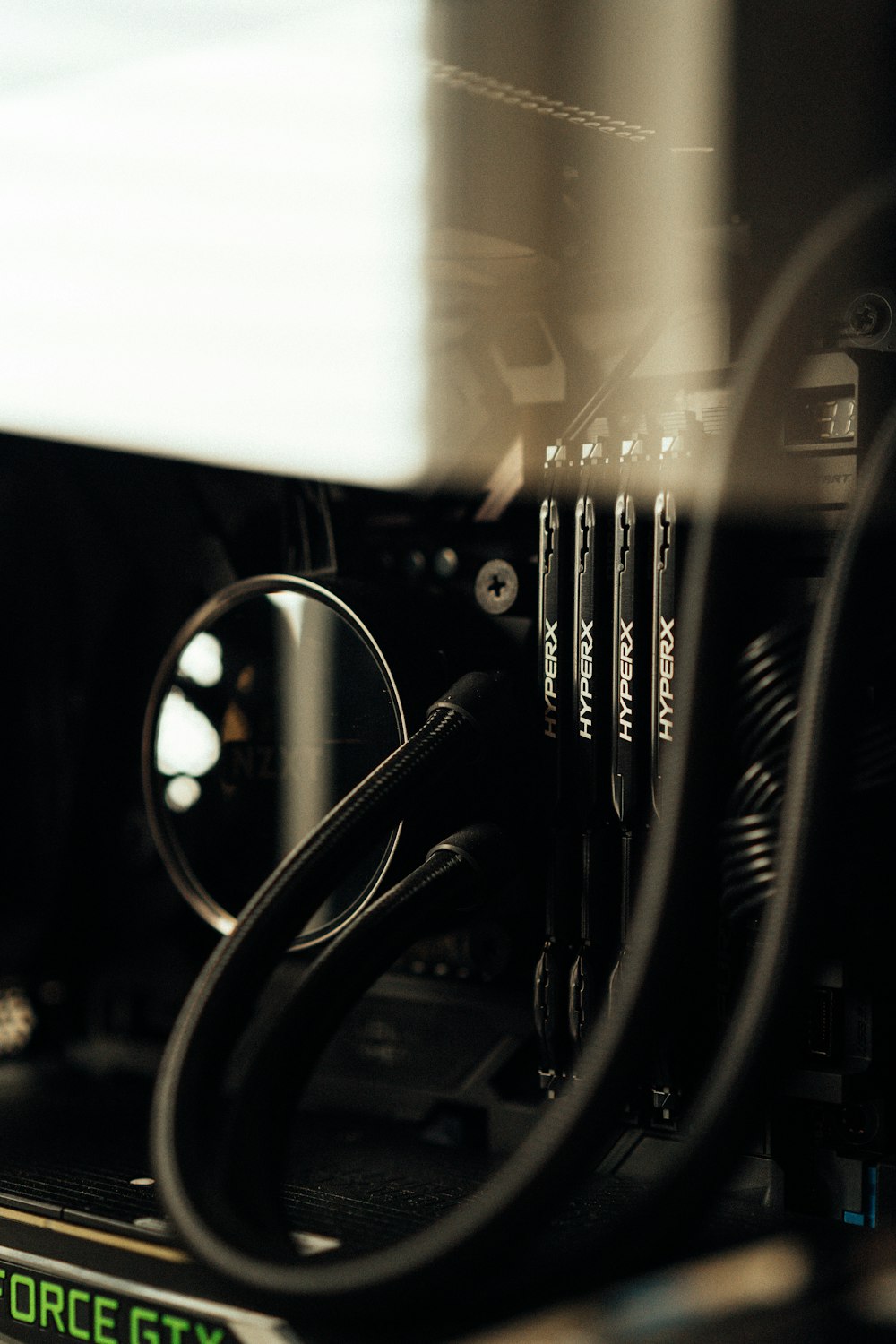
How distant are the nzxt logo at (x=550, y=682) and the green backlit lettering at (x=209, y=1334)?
0.51 m

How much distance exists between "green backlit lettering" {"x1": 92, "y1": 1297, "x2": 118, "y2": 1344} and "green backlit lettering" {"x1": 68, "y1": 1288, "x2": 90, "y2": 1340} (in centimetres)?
1

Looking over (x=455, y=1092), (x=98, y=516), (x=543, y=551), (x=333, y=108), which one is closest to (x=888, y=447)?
(x=543, y=551)

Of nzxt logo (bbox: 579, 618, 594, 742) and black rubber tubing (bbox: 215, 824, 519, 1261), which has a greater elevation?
nzxt logo (bbox: 579, 618, 594, 742)

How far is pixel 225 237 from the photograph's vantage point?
52.4 inches

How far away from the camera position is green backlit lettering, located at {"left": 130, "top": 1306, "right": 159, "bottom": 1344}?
3.02 ft

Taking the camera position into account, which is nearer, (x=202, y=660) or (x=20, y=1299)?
(x=20, y=1299)

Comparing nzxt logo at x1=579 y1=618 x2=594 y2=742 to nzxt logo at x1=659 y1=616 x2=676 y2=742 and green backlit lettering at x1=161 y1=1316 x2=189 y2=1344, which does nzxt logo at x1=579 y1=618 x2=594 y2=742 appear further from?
green backlit lettering at x1=161 y1=1316 x2=189 y2=1344

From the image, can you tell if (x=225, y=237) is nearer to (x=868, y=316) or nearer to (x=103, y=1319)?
(x=868, y=316)

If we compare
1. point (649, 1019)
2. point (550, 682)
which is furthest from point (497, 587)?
point (649, 1019)

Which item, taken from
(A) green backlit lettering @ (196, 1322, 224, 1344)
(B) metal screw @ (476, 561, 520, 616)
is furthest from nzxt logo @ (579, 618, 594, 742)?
(A) green backlit lettering @ (196, 1322, 224, 1344)

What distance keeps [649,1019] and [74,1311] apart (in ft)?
1.56

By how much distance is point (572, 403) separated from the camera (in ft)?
4.24

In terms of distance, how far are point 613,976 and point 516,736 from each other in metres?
0.21

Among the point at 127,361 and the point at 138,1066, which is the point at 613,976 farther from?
the point at 127,361
